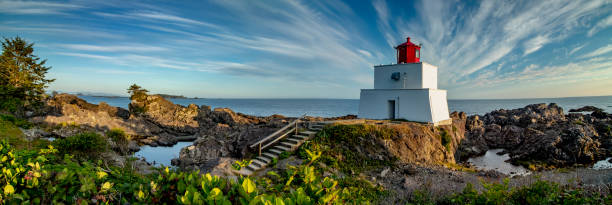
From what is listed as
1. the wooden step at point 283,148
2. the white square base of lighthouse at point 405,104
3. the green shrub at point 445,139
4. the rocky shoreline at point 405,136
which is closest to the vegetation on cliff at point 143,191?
the rocky shoreline at point 405,136

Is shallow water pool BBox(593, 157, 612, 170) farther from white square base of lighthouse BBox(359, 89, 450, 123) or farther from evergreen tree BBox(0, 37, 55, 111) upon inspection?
evergreen tree BBox(0, 37, 55, 111)

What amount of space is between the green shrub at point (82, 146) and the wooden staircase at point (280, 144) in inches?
280

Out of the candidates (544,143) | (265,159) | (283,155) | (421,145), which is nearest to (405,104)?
(421,145)

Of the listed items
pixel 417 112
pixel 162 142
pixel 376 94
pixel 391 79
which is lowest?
pixel 162 142

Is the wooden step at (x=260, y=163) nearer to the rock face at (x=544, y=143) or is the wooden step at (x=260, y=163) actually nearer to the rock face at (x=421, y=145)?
the rock face at (x=421, y=145)

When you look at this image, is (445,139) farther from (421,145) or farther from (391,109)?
Result: (391,109)

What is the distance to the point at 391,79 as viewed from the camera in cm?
1897

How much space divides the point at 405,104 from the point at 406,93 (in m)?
0.83

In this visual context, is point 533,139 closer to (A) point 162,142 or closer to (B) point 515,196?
(B) point 515,196

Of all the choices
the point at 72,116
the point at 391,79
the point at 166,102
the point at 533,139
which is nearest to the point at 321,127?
the point at 391,79

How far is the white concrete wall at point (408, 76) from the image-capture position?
17.6 metres

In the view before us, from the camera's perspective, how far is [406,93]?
17.5 m

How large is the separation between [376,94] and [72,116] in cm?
2742

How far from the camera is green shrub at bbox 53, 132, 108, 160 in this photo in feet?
33.5
